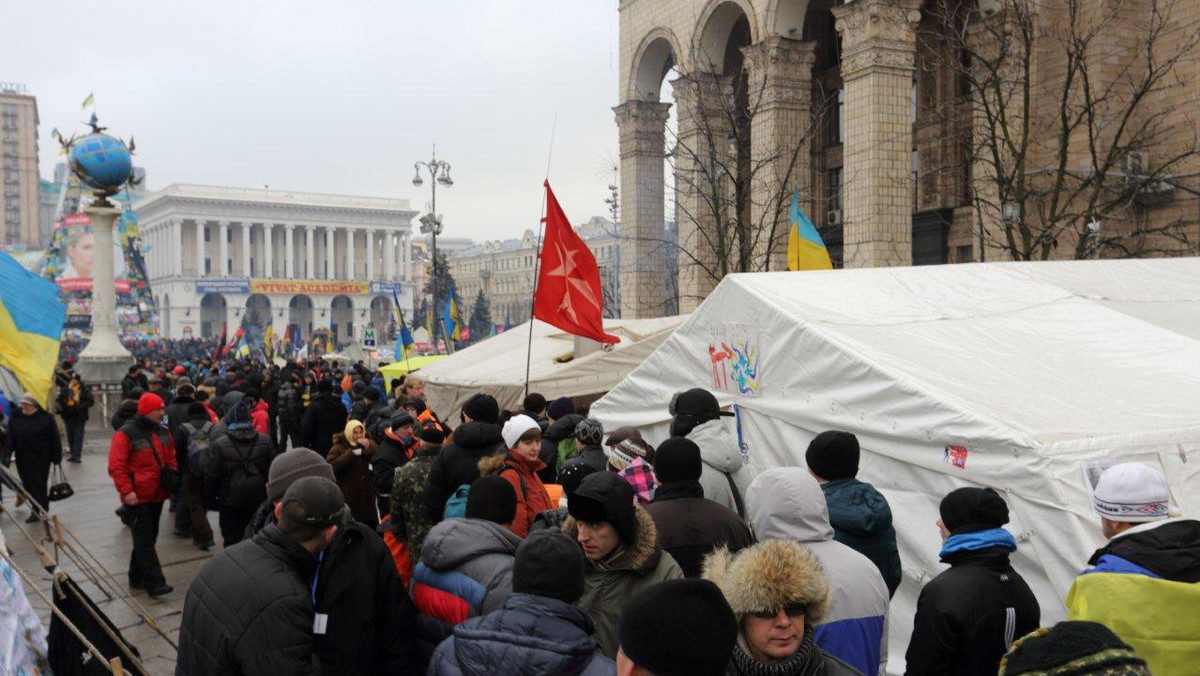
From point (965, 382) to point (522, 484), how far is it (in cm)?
278

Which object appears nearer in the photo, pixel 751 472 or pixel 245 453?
pixel 751 472

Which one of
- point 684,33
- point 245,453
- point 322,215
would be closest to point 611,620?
point 245,453

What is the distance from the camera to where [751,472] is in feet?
21.6

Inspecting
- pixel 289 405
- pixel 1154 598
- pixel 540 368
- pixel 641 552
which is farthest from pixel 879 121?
pixel 1154 598

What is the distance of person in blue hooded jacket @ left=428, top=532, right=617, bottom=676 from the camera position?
97.3 inches

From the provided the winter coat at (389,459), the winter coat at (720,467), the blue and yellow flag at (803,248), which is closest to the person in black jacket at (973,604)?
the winter coat at (720,467)

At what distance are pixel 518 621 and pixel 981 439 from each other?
3.19m

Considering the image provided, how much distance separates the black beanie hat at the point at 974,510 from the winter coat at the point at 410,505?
3029 mm

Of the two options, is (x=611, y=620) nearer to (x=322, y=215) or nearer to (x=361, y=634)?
(x=361, y=634)

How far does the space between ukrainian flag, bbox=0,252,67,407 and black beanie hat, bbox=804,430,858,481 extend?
14.1 ft

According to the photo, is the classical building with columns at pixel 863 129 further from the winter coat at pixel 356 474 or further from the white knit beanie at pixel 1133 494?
the white knit beanie at pixel 1133 494

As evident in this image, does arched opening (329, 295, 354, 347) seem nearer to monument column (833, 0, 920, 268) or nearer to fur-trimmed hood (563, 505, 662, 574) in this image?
monument column (833, 0, 920, 268)

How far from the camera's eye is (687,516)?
3906 millimetres

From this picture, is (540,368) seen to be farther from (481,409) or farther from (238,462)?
(481,409)
